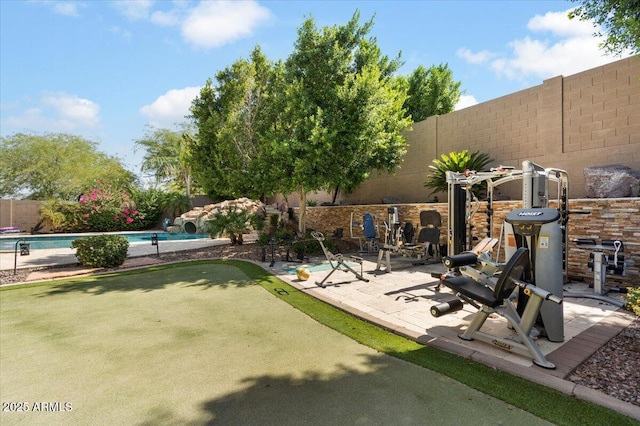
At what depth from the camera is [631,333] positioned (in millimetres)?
3473

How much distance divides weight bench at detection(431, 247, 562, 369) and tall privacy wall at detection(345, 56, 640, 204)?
6360 millimetres

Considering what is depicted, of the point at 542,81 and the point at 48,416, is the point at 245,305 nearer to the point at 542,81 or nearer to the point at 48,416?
the point at 48,416

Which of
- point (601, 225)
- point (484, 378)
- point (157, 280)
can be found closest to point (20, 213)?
point (157, 280)

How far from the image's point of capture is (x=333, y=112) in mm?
8867

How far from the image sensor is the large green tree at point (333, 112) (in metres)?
8.55

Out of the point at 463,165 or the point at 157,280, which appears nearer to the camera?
the point at 157,280

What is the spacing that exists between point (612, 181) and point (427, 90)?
10.9 metres

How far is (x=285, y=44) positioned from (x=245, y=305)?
8513 mm

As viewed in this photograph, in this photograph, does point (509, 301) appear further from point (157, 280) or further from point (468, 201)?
point (157, 280)

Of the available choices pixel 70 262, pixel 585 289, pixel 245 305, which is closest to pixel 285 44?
pixel 245 305

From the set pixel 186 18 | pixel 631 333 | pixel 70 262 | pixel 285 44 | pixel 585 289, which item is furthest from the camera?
pixel 285 44

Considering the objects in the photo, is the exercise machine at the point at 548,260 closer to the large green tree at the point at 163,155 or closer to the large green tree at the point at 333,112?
the large green tree at the point at 333,112

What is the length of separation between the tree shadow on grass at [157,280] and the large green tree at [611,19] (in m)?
7.19

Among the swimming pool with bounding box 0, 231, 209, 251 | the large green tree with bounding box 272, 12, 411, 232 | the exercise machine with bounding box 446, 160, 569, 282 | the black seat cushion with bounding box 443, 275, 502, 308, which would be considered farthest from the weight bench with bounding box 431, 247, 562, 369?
the swimming pool with bounding box 0, 231, 209, 251
